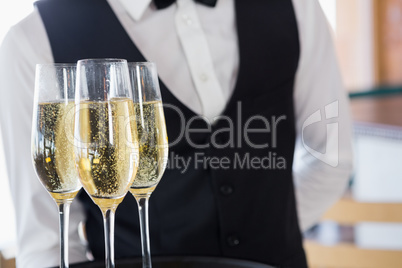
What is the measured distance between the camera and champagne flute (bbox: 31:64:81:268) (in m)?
0.88

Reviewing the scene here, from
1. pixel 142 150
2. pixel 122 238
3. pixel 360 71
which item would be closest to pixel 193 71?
pixel 122 238

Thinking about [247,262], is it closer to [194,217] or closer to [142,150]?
[142,150]

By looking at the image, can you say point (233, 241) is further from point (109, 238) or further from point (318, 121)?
point (109, 238)

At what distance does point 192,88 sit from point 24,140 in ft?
1.34

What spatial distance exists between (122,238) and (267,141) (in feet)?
1.41

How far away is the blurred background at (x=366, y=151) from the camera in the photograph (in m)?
Result: 1.86

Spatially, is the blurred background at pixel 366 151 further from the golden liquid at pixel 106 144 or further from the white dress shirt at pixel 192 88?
the golden liquid at pixel 106 144

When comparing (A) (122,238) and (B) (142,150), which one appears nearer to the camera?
(B) (142,150)

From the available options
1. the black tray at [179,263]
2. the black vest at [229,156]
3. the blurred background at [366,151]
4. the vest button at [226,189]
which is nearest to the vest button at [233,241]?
the black vest at [229,156]

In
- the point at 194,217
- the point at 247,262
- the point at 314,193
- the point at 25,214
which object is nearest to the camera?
→ the point at 247,262

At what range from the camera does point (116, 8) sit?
142 cm

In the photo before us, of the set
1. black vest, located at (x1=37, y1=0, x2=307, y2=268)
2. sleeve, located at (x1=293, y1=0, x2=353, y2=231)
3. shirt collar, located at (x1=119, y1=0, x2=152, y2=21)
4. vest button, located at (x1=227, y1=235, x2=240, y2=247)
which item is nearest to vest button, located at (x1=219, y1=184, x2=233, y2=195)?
black vest, located at (x1=37, y1=0, x2=307, y2=268)

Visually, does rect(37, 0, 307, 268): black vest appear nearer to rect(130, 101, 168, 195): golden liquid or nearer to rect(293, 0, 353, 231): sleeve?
rect(293, 0, 353, 231): sleeve

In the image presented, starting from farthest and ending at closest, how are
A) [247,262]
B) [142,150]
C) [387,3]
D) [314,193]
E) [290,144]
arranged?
1. [387,3]
2. [314,193]
3. [290,144]
4. [247,262]
5. [142,150]
